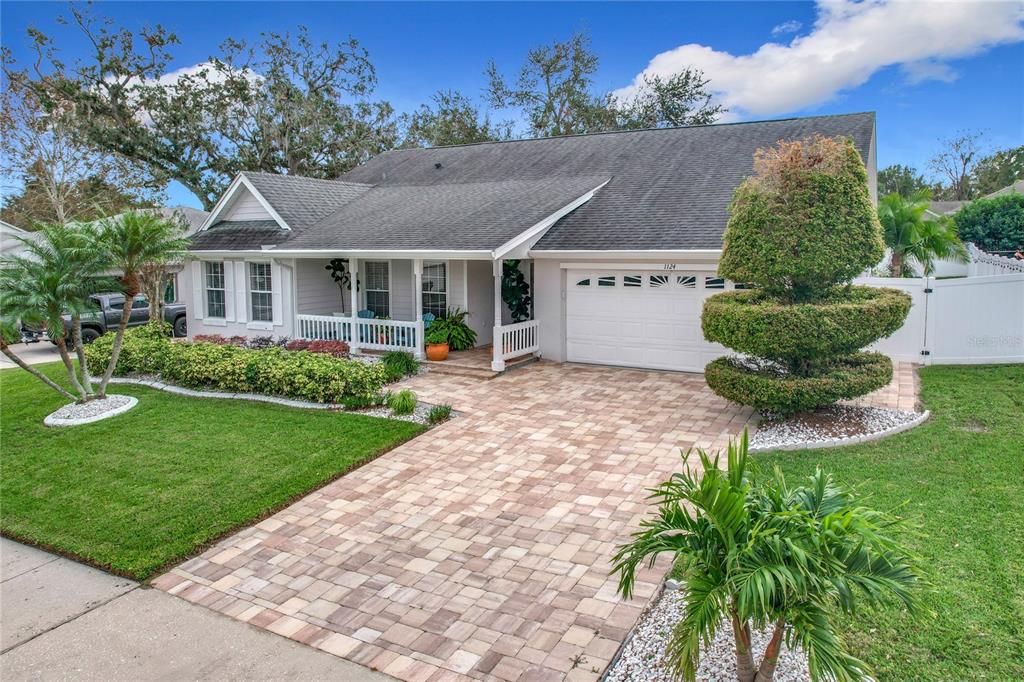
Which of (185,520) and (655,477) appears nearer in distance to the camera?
(185,520)

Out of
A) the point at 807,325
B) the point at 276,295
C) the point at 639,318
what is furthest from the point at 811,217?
the point at 276,295

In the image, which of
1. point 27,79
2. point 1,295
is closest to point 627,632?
point 1,295

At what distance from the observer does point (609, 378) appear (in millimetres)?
12930

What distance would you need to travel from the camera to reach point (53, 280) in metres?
10.4

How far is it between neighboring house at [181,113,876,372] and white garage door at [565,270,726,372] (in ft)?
0.09

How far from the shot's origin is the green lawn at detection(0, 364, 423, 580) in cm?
685

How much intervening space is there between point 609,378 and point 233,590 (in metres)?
8.52

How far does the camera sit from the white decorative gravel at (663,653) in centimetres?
413

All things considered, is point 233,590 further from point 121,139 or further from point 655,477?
point 121,139

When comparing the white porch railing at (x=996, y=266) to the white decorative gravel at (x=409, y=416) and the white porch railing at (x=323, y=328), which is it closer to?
the white decorative gravel at (x=409, y=416)

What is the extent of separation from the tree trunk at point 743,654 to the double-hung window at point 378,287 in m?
14.1

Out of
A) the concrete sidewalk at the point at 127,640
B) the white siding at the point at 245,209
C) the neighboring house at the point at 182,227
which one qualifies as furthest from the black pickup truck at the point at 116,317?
the concrete sidewalk at the point at 127,640

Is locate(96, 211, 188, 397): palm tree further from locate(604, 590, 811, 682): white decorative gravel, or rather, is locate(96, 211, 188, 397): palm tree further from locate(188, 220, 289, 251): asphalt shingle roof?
locate(604, 590, 811, 682): white decorative gravel

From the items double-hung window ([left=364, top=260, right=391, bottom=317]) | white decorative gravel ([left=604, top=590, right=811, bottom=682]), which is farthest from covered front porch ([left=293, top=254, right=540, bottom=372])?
white decorative gravel ([left=604, top=590, right=811, bottom=682])
